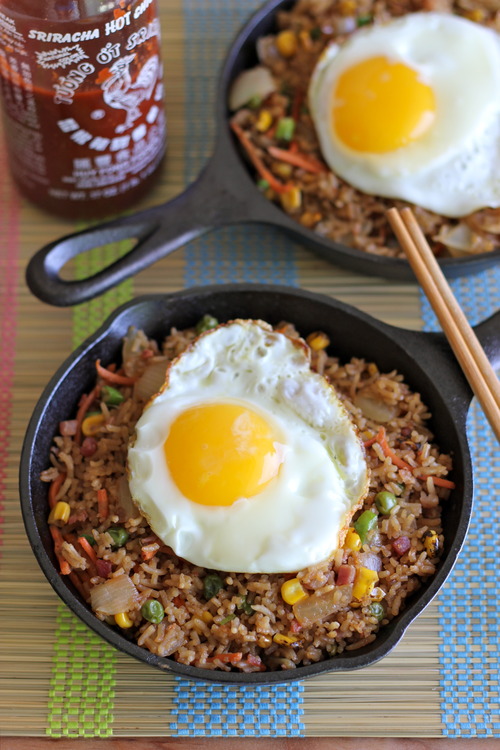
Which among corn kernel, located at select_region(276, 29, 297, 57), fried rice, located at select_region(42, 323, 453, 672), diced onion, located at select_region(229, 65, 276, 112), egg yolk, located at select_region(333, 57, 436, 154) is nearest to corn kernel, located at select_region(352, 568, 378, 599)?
fried rice, located at select_region(42, 323, 453, 672)

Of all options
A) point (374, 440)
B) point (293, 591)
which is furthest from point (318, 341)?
point (293, 591)

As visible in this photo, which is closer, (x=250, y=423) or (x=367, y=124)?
(x=250, y=423)

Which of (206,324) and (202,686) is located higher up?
(206,324)

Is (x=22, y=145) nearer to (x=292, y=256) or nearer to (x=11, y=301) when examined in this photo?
(x=11, y=301)

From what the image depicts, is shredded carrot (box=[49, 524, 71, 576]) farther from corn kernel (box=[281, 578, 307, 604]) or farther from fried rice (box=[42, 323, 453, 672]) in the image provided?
corn kernel (box=[281, 578, 307, 604])

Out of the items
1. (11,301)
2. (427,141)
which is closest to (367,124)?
(427,141)

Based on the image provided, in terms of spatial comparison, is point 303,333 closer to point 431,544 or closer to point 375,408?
point 375,408

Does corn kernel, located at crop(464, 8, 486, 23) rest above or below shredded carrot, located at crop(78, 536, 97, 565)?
above
